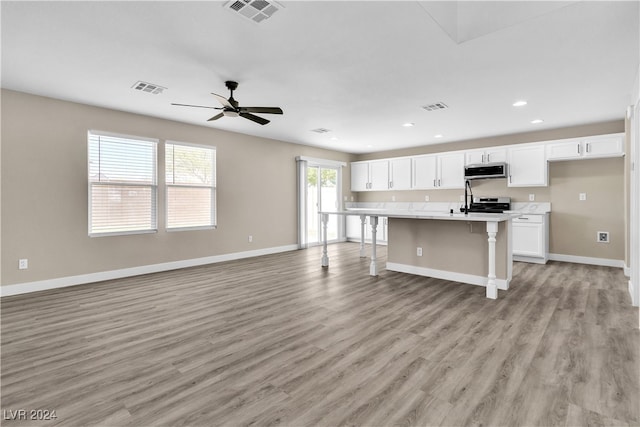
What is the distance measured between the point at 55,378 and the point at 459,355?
2.81m

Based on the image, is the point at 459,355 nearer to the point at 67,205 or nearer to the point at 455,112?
the point at 455,112

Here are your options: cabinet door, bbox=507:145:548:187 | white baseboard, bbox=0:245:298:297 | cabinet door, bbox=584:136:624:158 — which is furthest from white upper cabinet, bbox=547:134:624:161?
white baseboard, bbox=0:245:298:297

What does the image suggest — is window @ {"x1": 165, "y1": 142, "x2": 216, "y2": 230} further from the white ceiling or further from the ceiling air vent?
the ceiling air vent

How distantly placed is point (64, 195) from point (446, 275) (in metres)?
5.46

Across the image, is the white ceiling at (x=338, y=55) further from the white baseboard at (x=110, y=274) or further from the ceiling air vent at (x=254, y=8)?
the white baseboard at (x=110, y=274)

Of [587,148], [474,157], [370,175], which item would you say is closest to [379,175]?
[370,175]

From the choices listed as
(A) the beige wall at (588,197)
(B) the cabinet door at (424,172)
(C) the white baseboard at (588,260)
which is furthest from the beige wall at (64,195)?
(C) the white baseboard at (588,260)

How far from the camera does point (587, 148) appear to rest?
18.1 ft

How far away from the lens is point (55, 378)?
6.91 ft

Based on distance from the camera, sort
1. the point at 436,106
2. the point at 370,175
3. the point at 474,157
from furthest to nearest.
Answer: the point at 370,175, the point at 474,157, the point at 436,106

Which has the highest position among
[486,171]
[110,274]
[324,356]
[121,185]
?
[486,171]

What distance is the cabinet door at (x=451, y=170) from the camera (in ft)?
23.0

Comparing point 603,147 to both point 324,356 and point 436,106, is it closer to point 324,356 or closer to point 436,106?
point 436,106

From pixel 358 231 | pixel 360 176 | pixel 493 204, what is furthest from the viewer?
pixel 360 176
